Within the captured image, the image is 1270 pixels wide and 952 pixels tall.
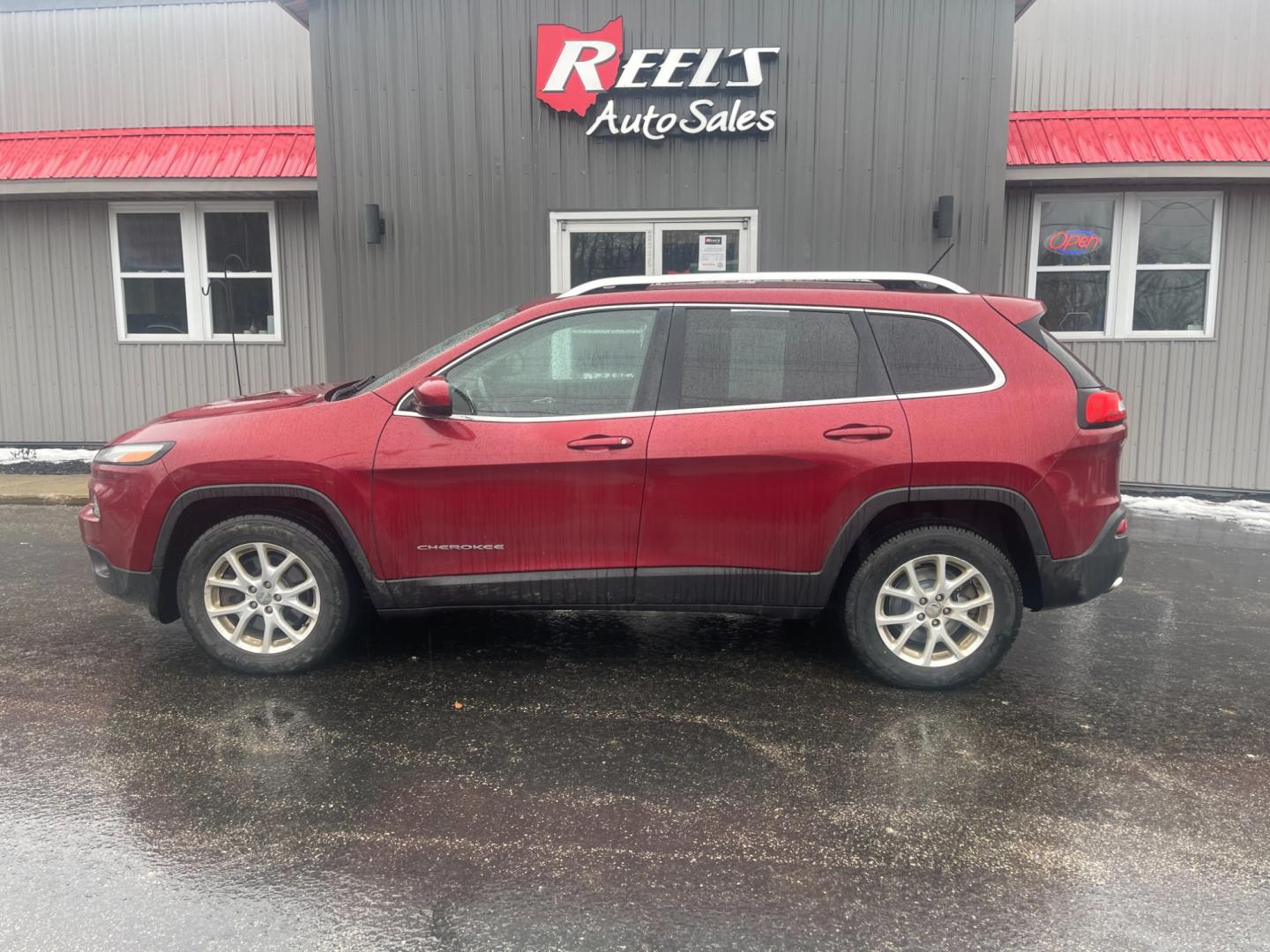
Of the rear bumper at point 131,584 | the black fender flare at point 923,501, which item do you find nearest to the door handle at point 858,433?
the black fender flare at point 923,501

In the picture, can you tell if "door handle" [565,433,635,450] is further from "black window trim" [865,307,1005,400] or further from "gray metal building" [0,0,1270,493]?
"gray metal building" [0,0,1270,493]

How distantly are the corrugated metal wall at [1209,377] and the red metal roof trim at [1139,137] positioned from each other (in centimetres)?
47

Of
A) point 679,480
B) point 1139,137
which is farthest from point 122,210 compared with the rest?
point 1139,137

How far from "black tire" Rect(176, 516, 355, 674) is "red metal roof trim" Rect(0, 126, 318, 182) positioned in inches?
251

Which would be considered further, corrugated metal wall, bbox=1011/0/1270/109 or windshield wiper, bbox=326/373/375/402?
corrugated metal wall, bbox=1011/0/1270/109

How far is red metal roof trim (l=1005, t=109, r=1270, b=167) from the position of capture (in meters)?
8.58

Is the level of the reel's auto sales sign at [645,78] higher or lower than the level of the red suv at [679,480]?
higher

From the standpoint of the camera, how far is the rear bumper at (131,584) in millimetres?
4191

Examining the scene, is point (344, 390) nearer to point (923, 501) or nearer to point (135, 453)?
point (135, 453)

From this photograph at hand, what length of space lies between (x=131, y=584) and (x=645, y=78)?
6167 mm

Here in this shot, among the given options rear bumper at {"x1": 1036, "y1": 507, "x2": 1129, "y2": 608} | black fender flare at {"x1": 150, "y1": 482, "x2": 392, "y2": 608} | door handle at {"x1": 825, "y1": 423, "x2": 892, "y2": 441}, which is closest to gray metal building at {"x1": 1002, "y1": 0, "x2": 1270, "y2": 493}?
rear bumper at {"x1": 1036, "y1": 507, "x2": 1129, "y2": 608}

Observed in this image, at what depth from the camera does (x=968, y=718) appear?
12.8 feet

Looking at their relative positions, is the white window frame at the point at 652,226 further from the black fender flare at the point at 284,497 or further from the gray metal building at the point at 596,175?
the black fender flare at the point at 284,497

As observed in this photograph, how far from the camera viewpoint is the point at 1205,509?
859 centimetres
